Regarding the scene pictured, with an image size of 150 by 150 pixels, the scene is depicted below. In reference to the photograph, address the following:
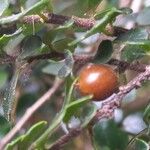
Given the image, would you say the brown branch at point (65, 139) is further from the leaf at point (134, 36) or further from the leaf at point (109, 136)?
the leaf at point (134, 36)

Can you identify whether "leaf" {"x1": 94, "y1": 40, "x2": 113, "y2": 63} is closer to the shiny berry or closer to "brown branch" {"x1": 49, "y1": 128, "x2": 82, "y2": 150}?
the shiny berry

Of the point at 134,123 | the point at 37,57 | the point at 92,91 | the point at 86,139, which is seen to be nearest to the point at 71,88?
the point at 92,91

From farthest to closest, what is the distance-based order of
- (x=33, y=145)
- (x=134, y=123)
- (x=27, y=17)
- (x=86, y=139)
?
(x=86, y=139), (x=134, y=123), (x=27, y=17), (x=33, y=145)

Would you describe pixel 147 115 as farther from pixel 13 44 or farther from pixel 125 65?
pixel 13 44

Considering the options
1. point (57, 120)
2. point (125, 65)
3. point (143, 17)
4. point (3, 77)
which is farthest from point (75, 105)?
point (3, 77)

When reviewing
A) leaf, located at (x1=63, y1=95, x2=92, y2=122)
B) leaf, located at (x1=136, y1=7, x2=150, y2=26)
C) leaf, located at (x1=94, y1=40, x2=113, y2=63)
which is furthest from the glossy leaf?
leaf, located at (x1=136, y1=7, x2=150, y2=26)

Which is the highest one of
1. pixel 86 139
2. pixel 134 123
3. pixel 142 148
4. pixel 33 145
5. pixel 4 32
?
pixel 4 32

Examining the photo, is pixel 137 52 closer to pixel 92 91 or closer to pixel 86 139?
pixel 92 91
